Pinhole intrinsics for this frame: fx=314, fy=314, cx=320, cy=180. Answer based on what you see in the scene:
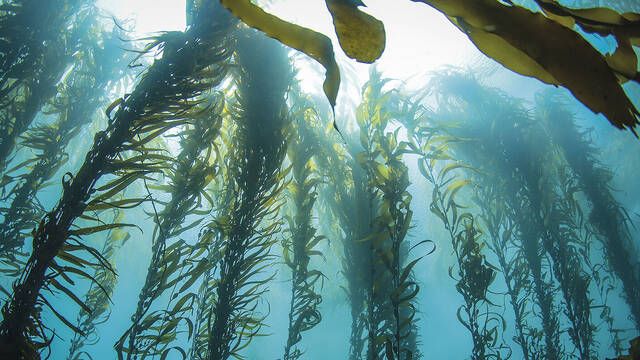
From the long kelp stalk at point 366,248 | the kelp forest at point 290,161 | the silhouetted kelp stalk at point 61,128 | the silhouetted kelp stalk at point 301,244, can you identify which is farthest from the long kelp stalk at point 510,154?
the silhouetted kelp stalk at point 61,128

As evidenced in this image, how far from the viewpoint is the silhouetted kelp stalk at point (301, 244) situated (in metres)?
3.89

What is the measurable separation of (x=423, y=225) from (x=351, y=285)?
63.9ft

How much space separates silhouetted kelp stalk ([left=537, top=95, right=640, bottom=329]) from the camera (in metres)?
6.36

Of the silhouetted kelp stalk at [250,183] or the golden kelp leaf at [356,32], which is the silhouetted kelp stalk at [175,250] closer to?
the silhouetted kelp stalk at [250,183]

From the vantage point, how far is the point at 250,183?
10.8 ft

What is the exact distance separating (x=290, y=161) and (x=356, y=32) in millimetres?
4215

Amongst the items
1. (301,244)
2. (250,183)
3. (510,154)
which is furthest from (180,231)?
(510,154)

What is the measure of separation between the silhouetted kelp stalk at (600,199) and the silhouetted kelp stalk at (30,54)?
33.1 feet

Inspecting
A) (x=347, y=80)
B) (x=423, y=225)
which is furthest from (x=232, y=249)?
(x=423, y=225)

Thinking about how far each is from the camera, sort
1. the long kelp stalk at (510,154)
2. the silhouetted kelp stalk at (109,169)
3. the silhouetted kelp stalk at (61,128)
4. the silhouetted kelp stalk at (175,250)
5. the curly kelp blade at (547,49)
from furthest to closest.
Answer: the long kelp stalk at (510,154) < the silhouetted kelp stalk at (61,128) < the silhouetted kelp stalk at (175,250) < the silhouetted kelp stalk at (109,169) < the curly kelp blade at (547,49)

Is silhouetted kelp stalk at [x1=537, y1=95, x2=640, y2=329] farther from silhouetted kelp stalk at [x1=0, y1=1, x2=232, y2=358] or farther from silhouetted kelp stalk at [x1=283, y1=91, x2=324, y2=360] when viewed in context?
silhouetted kelp stalk at [x1=0, y1=1, x2=232, y2=358]

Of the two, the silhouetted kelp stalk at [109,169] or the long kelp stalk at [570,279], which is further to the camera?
the long kelp stalk at [570,279]

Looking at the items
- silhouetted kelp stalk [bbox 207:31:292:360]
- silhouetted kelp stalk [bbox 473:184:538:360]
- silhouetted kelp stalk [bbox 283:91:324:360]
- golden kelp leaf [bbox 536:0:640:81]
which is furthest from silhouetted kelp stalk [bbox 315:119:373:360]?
golden kelp leaf [bbox 536:0:640:81]

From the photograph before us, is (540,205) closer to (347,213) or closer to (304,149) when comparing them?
(347,213)
